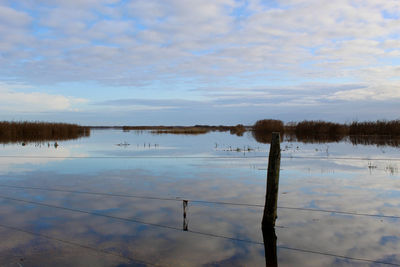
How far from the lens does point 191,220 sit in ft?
21.0

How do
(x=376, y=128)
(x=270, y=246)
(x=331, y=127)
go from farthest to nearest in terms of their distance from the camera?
(x=331, y=127)
(x=376, y=128)
(x=270, y=246)

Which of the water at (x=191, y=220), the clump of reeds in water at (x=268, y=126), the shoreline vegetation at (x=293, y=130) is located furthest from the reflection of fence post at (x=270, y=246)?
the clump of reeds in water at (x=268, y=126)

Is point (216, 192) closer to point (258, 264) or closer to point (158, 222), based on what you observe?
point (158, 222)

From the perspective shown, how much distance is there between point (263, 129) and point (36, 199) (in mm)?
43122

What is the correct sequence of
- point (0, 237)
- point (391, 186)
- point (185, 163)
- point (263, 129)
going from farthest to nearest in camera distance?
point (263, 129) < point (185, 163) < point (391, 186) < point (0, 237)

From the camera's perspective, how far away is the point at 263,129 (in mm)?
48969

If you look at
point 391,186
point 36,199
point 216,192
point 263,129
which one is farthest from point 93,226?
point 263,129

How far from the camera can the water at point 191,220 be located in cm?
484

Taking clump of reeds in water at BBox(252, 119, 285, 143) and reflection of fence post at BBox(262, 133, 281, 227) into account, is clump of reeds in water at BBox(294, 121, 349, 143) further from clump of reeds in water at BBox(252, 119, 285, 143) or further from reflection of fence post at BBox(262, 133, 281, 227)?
reflection of fence post at BBox(262, 133, 281, 227)

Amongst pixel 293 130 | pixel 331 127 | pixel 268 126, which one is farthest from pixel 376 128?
pixel 268 126

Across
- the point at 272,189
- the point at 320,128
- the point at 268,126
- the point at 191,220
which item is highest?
the point at 268,126

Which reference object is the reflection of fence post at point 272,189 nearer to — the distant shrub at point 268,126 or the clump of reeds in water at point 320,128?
the clump of reeds in water at point 320,128

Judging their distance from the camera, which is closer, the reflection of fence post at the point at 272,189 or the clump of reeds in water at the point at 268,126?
the reflection of fence post at the point at 272,189

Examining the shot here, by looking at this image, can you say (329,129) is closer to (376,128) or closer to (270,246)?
(376,128)
